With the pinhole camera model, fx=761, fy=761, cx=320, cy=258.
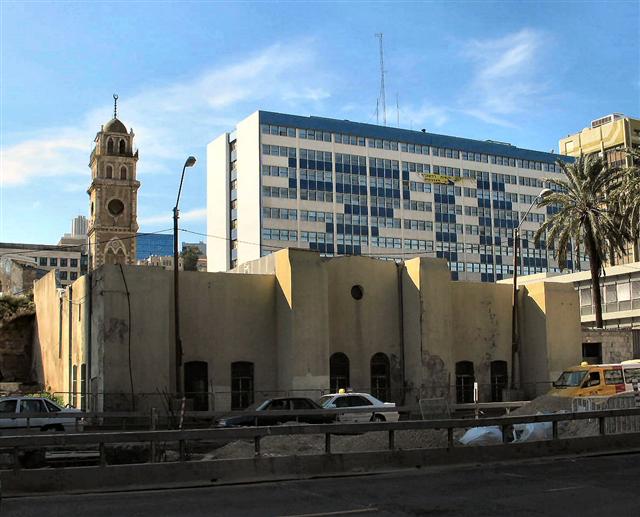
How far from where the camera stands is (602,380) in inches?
1077

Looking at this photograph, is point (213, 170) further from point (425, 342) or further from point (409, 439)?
point (409, 439)

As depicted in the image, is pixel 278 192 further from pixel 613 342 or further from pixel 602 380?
pixel 602 380

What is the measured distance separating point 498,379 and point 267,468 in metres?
26.8

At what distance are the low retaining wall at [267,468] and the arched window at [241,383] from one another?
18049 millimetres

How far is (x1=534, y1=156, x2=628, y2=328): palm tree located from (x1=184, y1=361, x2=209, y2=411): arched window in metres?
24.1

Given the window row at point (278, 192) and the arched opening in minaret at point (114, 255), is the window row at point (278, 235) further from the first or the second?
the arched opening in minaret at point (114, 255)

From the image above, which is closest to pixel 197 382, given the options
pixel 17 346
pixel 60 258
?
pixel 17 346

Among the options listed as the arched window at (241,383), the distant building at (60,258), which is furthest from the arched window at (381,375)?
the distant building at (60,258)

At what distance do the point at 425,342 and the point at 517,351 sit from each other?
6.49 m

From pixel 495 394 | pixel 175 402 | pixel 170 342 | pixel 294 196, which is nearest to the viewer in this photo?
pixel 175 402

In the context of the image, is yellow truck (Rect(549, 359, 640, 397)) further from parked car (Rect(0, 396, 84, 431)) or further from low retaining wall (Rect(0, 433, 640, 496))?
parked car (Rect(0, 396, 84, 431))

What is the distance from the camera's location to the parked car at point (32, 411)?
23078 mm

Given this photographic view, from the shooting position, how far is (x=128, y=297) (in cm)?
2975

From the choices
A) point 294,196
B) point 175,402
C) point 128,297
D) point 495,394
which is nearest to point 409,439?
point 175,402
